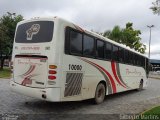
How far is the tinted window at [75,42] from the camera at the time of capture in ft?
31.6

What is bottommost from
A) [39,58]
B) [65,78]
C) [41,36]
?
[65,78]

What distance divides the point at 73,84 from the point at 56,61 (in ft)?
4.26

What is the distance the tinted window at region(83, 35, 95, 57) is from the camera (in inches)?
415

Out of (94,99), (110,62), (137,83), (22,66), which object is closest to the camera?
(22,66)

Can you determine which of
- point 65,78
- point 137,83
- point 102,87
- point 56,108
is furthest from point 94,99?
point 137,83

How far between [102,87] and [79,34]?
3267 millimetres

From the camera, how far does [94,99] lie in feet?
38.1

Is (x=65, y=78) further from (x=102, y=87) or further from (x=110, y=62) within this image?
(x=110, y=62)

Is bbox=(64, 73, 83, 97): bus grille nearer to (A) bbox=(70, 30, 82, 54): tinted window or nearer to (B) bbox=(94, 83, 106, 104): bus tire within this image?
(A) bbox=(70, 30, 82, 54): tinted window

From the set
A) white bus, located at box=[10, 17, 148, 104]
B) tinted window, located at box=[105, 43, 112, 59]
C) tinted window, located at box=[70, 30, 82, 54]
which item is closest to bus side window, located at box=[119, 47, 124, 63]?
tinted window, located at box=[105, 43, 112, 59]

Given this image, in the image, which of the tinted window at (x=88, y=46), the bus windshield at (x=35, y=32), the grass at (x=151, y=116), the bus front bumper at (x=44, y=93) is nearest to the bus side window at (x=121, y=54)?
the tinted window at (x=88, y=46)

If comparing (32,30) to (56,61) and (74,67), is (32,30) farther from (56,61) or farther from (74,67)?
(74,67)

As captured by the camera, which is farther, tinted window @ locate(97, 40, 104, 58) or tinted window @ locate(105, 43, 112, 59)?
tinted window @ locate(105, 43, 112, 59)

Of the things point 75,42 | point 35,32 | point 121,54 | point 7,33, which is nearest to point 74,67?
point 75,42
